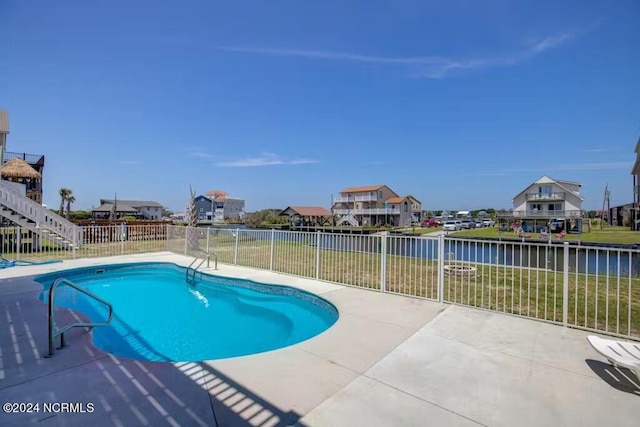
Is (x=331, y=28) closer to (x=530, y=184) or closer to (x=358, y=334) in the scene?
(x=358, y=334)

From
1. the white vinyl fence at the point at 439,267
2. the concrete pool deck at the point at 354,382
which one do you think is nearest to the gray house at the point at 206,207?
the white vinyl fence at the point at 439,267

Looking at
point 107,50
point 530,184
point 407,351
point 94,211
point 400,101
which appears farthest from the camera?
point 94,211

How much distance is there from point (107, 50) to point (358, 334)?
12.1m

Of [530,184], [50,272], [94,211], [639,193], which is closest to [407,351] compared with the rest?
[50,272]

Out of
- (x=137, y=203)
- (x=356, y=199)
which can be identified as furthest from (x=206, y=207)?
(x=356, y=199)

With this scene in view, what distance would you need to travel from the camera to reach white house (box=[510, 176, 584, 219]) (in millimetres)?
38906

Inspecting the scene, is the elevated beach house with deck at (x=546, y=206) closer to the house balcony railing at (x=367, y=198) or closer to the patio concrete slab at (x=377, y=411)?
the house balcony railing at (x=367, y=198)

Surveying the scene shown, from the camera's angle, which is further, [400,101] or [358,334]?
[400,101]

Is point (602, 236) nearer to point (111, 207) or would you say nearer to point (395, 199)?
point (395, 199)

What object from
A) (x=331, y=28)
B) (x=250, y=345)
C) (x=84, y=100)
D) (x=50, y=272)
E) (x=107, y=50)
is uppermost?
(x=331, y=28)

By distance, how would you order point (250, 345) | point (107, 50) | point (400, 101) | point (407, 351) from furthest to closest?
point (400, 101) → point (107, 50) → point (250, 345) → point (407, 351)

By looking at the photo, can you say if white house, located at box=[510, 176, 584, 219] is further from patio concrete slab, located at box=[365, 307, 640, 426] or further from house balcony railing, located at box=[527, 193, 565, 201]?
patio concrete slab, located at box=[365, 307, 640, 426]

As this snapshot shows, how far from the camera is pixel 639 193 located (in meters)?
29.1

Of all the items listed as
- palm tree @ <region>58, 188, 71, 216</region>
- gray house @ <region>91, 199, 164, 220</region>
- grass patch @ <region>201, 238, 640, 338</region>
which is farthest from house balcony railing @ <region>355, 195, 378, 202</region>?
grass patch @ <region>201, 238, 640, 338</region>
